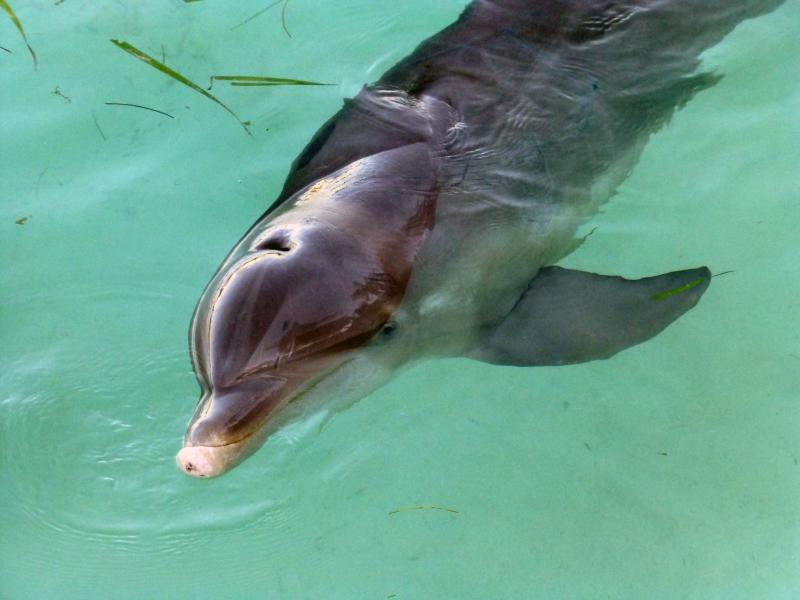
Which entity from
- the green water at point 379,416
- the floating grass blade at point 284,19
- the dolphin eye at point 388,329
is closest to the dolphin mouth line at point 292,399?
the dolphin eye at point 388,329

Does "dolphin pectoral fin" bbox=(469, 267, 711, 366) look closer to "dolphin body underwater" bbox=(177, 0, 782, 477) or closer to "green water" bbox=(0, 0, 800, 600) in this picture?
"dolphin body underwater" bbox=(177, 0, 782, 477)

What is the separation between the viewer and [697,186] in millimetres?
6676

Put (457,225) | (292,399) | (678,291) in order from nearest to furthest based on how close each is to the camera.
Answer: (292,399)
(457,225)
(678,291)

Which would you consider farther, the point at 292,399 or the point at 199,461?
the point at 292,399

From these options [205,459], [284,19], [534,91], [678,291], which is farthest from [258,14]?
[205,459]

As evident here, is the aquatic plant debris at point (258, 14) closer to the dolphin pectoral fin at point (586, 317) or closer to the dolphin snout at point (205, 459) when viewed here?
the dolphin pectoral fin at point (586, 317)

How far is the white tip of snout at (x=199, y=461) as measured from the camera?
13.5ft

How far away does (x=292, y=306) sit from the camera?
4410 mm

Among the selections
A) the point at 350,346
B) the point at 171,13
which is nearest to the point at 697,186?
the point at 350,346

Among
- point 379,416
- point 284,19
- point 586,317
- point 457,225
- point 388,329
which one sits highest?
point 284,19

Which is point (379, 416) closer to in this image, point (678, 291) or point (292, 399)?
point (292, 399)

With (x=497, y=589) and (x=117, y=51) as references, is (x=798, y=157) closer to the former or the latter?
(x=497, y=589)

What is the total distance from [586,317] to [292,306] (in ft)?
6.07

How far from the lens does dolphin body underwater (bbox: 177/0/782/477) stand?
4402 millimetres
